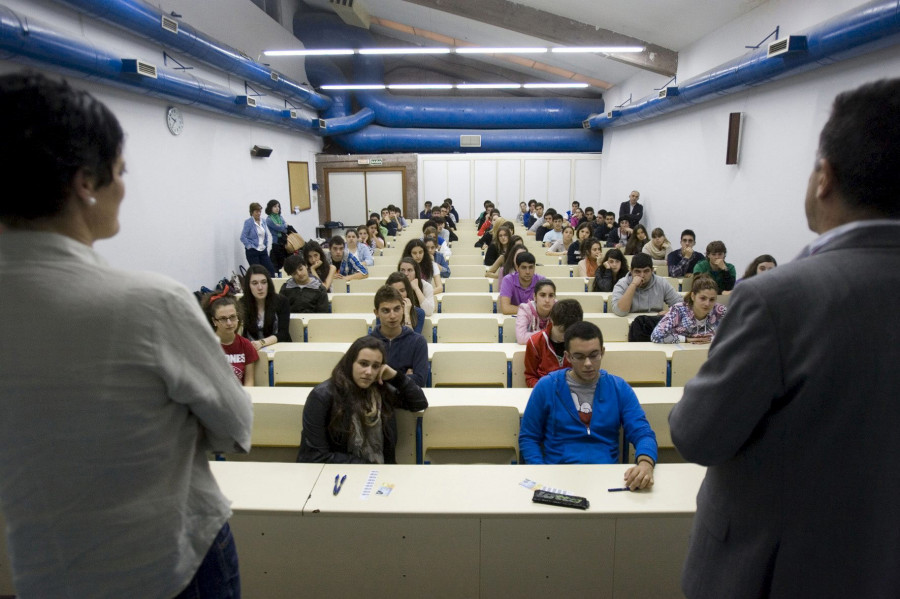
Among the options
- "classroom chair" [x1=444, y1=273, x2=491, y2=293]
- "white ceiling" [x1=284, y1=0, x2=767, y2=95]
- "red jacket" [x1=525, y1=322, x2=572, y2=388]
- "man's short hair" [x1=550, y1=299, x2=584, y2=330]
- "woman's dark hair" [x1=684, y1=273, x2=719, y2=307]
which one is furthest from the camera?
"white ceiling" [x1=284, y1=0, x2=767, y2=95]

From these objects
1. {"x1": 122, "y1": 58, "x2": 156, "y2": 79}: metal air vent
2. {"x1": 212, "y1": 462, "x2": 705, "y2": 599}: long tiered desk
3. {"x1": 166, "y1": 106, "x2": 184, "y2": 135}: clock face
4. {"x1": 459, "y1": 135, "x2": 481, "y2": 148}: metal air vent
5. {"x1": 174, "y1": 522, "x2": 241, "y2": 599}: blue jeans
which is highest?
{"x1": 459, "y1": 135, "x2": 481, "y2": 148}: metal air vent

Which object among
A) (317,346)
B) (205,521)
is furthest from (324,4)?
(205,521)

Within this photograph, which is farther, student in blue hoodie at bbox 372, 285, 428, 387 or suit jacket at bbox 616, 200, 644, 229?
suit jacket at bbox 616, 200, 644, 229

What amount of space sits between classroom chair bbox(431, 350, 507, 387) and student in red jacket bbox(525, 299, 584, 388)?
0.30 metres

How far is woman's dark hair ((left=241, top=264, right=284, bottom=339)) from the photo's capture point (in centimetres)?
436

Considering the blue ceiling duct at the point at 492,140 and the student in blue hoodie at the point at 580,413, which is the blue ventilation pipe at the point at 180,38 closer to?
the blue ceiling duct at the point at 492,140

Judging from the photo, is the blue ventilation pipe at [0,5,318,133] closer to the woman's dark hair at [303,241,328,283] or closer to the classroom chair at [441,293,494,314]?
the woman's dark hair at [303,241,328,283]

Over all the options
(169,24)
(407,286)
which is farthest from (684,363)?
(169,24)

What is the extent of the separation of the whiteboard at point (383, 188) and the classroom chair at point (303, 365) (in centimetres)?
1248

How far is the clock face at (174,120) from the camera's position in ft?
24.0

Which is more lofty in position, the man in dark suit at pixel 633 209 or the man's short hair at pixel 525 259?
the man in dark suit at pixel 633 209

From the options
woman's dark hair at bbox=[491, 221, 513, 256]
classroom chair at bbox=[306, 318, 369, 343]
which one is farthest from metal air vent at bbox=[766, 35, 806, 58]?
classroom chair at bbox=[306, 318, 369, 343]

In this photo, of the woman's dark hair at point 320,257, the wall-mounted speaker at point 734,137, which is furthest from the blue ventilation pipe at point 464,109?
the woman's dark hair at point 320,257

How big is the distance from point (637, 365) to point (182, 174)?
22.8ft
